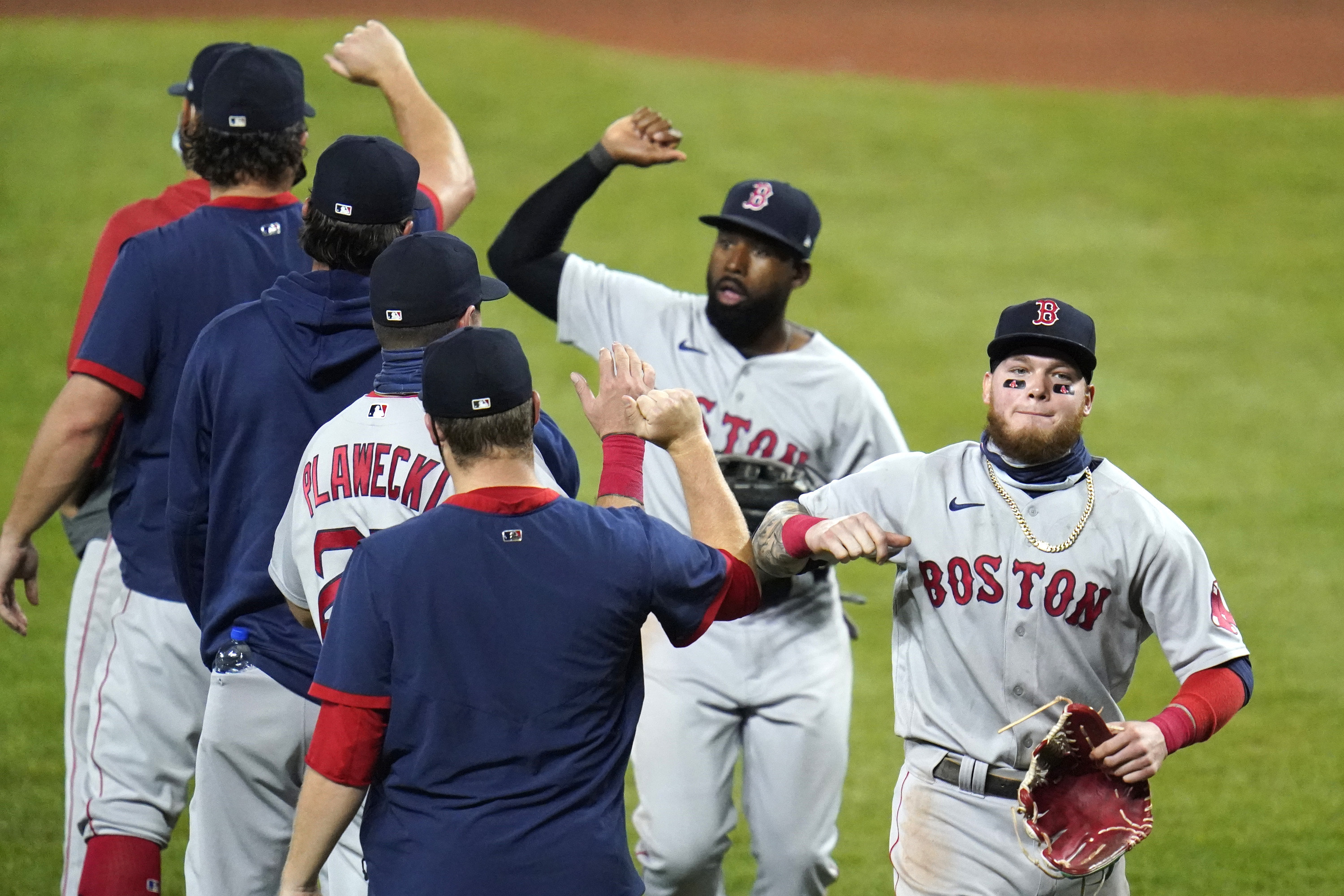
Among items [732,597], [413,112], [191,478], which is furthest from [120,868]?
[413,112]

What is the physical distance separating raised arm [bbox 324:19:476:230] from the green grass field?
2914 millimetres

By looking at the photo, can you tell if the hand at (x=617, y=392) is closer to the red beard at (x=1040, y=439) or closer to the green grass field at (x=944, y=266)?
the red beard at (x=1040, y=439)

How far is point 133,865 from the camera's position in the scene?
162 inches

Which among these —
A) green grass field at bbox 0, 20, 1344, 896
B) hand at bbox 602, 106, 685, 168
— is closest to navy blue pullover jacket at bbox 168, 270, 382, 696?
hand at bbox 602, 106, 685, 168

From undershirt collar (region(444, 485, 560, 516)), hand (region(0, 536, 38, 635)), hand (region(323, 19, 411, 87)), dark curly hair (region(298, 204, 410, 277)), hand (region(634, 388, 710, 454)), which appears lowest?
hand (region(0, 536, 38, 635))

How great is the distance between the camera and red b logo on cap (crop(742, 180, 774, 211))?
16.9ft

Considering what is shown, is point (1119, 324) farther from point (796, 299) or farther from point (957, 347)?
point (796, 299)

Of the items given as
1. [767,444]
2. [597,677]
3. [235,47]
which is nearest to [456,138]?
[235,47]

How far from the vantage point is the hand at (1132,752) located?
3438 millimetres

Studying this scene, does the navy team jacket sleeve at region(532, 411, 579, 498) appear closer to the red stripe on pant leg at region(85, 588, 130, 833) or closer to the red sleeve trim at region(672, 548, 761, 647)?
the red sleeve trim at region(672, 548, 761, 647)

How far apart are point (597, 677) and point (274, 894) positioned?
135cm

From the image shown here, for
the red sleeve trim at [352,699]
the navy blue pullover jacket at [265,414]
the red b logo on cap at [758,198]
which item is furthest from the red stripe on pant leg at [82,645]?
the red b logo on cap at [758,198]

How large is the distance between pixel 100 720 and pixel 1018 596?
239cm

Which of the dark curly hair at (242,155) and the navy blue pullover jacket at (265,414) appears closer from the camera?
the navy blue pullover jacket at (265,414)
